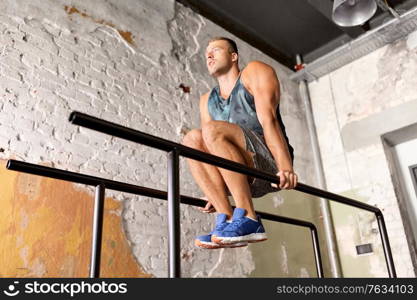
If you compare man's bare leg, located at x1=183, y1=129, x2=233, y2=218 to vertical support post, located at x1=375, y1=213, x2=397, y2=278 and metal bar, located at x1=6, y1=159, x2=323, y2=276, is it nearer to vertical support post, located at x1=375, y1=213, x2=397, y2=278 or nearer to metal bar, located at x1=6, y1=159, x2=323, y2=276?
metal bar, located at x1=6, y1=159, x2=323, y2=276

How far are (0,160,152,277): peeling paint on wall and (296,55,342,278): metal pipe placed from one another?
222cm

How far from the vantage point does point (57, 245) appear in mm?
2199

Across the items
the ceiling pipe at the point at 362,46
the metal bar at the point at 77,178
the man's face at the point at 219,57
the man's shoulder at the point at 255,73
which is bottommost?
the metal bar at the point at 77,178

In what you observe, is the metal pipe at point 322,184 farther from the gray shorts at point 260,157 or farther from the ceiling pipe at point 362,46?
the gray shorts at point 260,157

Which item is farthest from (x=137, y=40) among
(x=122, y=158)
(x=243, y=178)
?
(x=243, y=178)

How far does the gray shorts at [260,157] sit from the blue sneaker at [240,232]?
24 centimetres

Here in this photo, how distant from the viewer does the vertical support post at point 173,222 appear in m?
1.12

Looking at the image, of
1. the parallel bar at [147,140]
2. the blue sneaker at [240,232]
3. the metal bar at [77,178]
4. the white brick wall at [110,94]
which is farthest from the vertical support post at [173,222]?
the white brick wall at [110,94]

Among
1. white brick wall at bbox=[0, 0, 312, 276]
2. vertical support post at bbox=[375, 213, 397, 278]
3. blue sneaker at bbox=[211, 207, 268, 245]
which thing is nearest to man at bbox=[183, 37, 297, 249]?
blue sneaker at bbox=[211, 207, 268, 245]

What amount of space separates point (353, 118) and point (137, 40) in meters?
2.35

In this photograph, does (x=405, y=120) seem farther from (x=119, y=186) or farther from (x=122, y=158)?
(x=119, y=186)

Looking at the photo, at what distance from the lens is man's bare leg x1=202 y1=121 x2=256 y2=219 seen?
5.31 feet

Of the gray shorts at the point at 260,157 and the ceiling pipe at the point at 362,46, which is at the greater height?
the ceiling pipe at the point at 362,46

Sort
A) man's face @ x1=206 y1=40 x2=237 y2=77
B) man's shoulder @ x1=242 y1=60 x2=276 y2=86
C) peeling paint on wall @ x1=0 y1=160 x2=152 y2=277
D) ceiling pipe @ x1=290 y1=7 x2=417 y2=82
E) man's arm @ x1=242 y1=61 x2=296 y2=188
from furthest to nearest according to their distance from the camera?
ceiling pipe @ x1=290 y1=7 x2=417 y2=82
peeling paint on wall @ x1=0 y1=160 x2=152 y2=277
man's face @ x1=206 y1=40 x2=237 y2=77
man's shoulder @ x1=242 y1=60 x2=276 y2=86
man's arm @ x1=242 y1=61 x2=296 y2=188
